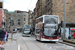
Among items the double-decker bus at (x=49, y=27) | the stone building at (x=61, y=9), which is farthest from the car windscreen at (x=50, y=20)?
the stone building at (x=61, y=9)

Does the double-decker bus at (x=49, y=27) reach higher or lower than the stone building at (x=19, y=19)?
lower

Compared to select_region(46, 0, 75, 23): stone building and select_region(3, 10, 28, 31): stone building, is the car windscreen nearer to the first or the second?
select_region(46, 0, 75, 23): stone building

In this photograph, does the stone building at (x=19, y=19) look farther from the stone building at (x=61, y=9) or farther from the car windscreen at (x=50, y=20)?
the car windscreen at (x=50, y=20)

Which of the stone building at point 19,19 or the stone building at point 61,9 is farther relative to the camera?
the stone building at point 19,19

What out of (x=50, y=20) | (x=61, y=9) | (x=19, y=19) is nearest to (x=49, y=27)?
(x=50, y=20)

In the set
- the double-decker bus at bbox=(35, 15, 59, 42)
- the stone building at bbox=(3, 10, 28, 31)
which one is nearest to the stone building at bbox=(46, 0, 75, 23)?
the double-decker bus at bbox=(35, 15, 59, 42)

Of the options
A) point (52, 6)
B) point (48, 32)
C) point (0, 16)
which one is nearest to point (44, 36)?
point (48, 32)

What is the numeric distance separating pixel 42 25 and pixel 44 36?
1587 millimetres

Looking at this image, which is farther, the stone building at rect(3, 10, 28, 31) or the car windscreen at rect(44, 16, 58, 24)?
the stone building at rect(3, 10, 28, 31)

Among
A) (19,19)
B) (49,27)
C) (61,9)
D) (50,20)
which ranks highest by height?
(19,19)

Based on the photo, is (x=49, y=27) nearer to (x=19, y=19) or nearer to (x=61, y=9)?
(x=61, y=9)

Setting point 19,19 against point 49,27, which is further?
point 19,19

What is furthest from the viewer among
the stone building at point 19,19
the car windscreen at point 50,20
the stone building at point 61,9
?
the stone building at point 19,19

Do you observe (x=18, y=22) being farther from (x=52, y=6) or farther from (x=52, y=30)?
(x=52, y=30)
